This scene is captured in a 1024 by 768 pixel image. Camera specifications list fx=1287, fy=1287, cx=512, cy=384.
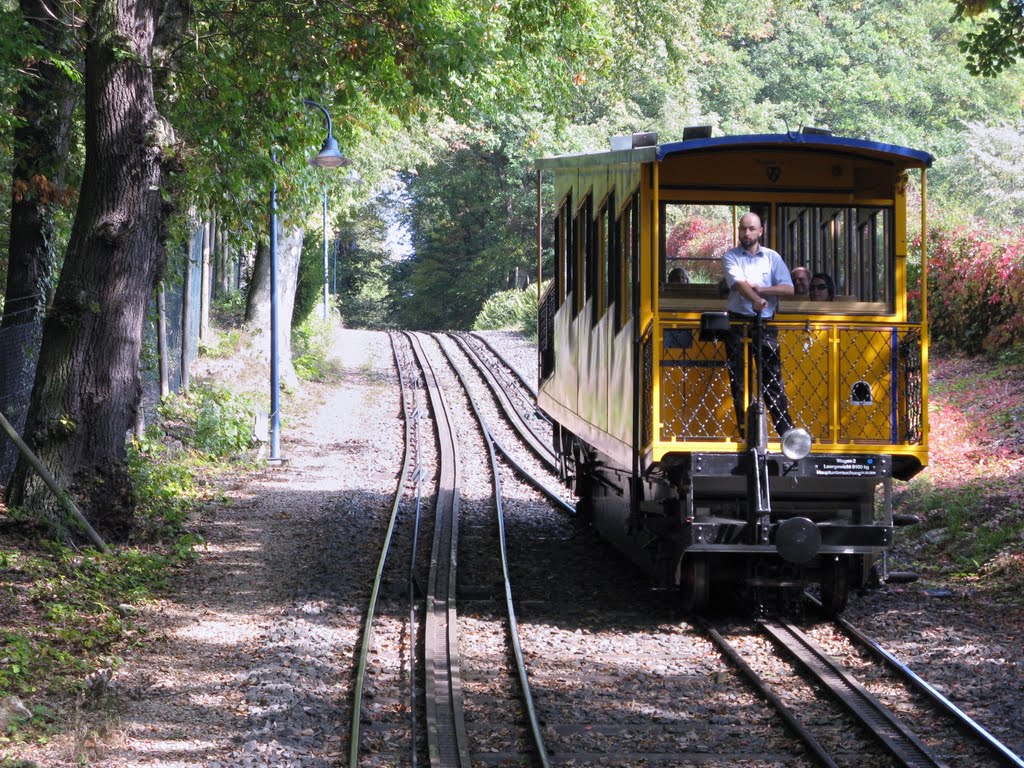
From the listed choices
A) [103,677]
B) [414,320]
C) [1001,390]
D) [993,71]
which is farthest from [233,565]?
[414,320]

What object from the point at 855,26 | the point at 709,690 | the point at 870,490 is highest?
the point at 855,26

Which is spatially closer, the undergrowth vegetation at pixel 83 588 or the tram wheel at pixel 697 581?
the undergrowth vegetation at pixel 83 588

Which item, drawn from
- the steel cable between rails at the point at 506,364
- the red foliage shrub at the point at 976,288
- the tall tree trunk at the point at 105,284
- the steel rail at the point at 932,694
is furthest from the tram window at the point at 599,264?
the steel cable between rails at the point at 506,364

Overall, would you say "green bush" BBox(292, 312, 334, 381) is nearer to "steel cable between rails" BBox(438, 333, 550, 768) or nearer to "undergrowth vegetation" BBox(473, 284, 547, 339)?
"undergrowth vegetation" BBox(473, 284, 547, 339)

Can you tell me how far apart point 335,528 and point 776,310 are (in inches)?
248

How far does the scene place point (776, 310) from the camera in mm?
9617

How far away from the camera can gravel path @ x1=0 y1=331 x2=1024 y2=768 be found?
6.81m

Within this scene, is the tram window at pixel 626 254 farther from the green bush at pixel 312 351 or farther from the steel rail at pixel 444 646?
the green bush at pixel 312 351

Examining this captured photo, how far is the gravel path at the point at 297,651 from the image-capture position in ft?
22.3

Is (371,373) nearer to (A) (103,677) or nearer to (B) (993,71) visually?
(B) (993,71)

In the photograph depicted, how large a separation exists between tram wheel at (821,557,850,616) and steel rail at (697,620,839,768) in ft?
3.01

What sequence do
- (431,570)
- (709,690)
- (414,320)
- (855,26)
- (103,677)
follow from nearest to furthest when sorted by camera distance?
(103,677), (709,690), (431,570), (855,26), (414,320)

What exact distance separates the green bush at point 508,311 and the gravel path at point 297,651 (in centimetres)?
2775

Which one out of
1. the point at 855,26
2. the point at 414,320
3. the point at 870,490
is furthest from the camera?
the point at 414,320
